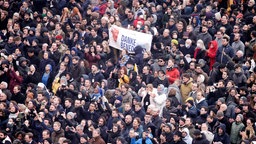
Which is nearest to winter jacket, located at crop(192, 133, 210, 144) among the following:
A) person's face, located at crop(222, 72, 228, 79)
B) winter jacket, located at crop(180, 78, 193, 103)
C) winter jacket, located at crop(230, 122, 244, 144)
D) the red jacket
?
winter jacket, located at crop(230, 122, 244, 144)

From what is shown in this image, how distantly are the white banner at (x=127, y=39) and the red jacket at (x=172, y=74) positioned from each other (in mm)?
1855

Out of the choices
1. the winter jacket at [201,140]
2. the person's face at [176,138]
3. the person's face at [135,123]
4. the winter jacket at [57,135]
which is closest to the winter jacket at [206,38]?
the person's face at [135,123]

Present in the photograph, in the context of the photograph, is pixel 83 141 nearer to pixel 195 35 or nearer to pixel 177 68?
pixel 177 68

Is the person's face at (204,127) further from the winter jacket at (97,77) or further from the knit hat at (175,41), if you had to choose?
the knit hat at (175,41)

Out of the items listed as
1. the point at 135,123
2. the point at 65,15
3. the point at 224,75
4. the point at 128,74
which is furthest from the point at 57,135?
the point at 65,15

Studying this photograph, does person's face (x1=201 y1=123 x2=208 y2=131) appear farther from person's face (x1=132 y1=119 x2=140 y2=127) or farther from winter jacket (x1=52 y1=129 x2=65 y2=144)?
winter jacket (x1=52 y1=129 x2=65 y2=144)

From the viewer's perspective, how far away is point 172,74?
77.2 feet

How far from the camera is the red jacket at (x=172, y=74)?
23.4 metres

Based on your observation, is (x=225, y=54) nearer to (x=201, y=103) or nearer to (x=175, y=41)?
(x=175, y=41)

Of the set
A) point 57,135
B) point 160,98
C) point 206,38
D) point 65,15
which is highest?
point 206,38

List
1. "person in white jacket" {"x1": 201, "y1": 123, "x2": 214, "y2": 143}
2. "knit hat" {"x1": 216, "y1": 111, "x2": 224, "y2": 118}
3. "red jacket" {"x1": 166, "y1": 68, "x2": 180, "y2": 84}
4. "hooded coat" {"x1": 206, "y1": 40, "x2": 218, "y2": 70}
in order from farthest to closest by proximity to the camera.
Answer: "hooded coat" {"x1": 206, "y1": 40, "x2": 218, "y2": 70}, "red jacket" {"x1": 166, "y1": 68, "x2": 180, "y2": 84}, "knit hat" {"x1": 216, "y1": 111, "x2": 224, "y2": 118}, "person in white jacket" {"x1": 201, "y1": 123, "x2": 214, "y2": 143}

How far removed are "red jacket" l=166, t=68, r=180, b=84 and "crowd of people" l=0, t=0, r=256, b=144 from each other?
A: 0.09 feet

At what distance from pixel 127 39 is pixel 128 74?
7.50 ft

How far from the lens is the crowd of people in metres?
21.2
